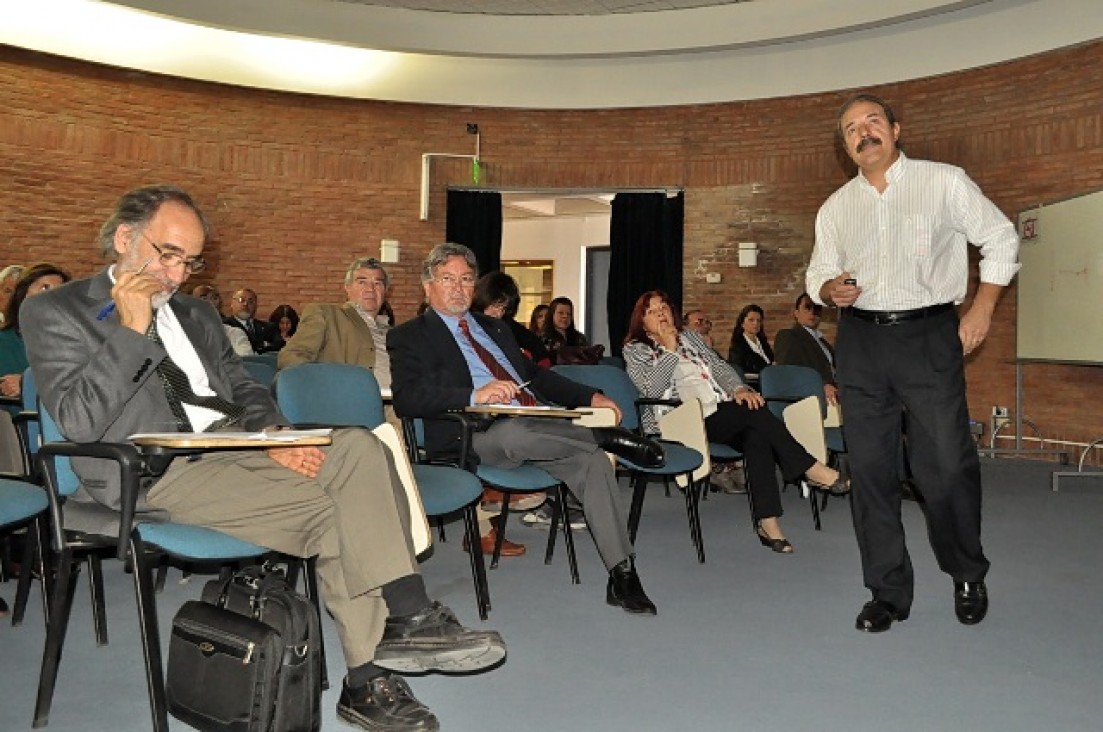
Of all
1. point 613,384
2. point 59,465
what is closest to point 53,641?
point 59,465

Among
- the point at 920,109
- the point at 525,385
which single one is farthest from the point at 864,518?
the point at 920,109

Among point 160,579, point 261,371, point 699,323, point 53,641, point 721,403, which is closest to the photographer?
point 53,641

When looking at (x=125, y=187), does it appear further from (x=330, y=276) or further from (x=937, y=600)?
(x=937, y=600)

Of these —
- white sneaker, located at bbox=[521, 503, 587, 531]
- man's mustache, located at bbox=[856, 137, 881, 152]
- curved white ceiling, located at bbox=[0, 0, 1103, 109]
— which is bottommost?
white sneaker, located at bbox=[521, 503, 587, 531]

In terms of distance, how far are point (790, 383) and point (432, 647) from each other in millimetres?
3746

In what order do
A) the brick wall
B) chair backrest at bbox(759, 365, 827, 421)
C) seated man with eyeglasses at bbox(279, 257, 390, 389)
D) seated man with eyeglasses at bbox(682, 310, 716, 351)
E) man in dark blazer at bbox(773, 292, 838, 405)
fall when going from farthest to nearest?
seated man with eyeglasses at bbox(682, 310, 716, 351) < the brick wall < man in dark blazer at bbox(773, 292, 838, 405) < chair backrest at bbox(759, 365, 827, 421) < seated man with eyeglasses at bbox(279, 257, 390, 389)

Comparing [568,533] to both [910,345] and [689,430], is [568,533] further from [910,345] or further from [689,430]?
[910,345]

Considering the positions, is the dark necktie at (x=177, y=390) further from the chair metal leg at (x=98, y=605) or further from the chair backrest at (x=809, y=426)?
the chair backrest at (x=809, y=426)

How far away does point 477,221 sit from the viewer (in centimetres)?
1130

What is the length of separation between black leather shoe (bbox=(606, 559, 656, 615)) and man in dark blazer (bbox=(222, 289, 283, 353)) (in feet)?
20.3

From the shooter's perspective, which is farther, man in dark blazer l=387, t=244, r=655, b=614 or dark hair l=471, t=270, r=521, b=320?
dark hair l=471, t=270, r=521, b=320

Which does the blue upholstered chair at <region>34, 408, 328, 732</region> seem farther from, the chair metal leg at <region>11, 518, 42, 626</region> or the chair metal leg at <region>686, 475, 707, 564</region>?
the chair metal leg at <region>686, 475, 707, 564</region>

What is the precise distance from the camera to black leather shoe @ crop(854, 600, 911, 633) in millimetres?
3502

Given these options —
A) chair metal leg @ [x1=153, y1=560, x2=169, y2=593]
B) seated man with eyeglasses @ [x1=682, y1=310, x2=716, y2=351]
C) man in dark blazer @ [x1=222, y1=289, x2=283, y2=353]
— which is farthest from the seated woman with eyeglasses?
man in dark blazer @ [x1=222, y1=289, x2=283, y2=353]
